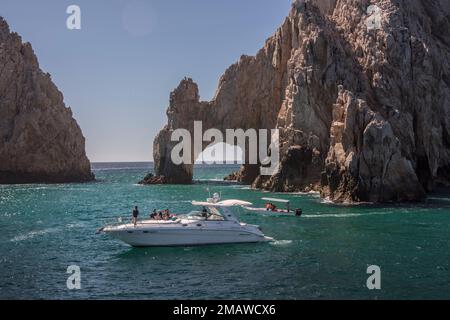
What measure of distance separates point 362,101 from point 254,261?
38.3 metres

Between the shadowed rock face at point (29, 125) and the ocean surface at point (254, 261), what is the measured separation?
69.0 meters

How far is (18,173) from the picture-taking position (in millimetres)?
113625

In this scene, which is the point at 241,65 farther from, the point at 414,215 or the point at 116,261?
the point at 116,261

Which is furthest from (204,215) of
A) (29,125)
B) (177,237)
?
(29,125)

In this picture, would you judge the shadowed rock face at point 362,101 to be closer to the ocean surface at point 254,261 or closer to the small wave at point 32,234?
the ocean surface at point 254,261

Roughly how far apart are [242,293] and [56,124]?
4232 inches

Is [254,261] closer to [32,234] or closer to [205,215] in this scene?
[205,215]

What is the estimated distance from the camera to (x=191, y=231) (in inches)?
1374

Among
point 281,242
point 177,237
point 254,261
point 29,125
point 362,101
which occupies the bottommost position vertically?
point 254,261

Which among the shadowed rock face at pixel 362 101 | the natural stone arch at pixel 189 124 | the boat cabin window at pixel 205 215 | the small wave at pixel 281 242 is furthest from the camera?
the natural stone arch at pixel 189 124

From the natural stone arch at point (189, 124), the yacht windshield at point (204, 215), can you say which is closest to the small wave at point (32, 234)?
A: the yacht windshield at point (204, 215)

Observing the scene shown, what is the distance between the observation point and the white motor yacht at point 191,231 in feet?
113

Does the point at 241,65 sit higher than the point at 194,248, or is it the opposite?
the point at 241,65

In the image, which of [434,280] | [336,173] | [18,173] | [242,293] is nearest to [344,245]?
[434,280]
